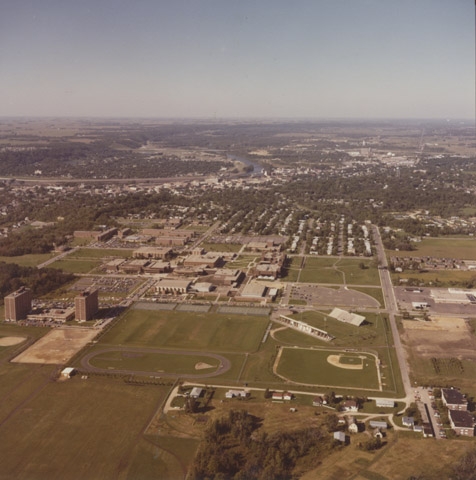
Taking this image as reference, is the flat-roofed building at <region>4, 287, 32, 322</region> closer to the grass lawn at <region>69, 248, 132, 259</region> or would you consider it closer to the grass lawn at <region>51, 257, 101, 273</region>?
the grass lawn at <region>51, 257, 101, 273</region>

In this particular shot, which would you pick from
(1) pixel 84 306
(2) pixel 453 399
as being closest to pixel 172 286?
(1) pixel 84 306

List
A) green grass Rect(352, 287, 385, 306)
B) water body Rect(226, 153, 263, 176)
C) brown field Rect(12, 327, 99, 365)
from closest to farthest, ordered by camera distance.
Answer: brown field Rect(12, 327, 99, 365)
green grass Rect(352, 287, 385, 306)
water body Rect(226, 153, 263, 176)

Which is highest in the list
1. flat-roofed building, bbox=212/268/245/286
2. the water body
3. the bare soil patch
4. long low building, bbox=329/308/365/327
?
the water body

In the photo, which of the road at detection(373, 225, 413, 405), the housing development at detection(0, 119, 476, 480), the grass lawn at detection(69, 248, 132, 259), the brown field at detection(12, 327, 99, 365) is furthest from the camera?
the grass lawn at detection(69, 248, 132, 259)

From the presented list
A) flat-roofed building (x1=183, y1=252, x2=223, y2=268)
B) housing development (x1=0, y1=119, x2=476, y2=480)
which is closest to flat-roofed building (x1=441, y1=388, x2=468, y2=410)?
housing development (x1=0, y1=119, x2=476, y2=480)

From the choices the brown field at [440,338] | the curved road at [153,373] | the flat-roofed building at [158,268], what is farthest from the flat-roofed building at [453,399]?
the flat-roofed building at [158,268]

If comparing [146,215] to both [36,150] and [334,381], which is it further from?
[36,150]

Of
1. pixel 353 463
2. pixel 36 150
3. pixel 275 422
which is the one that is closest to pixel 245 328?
pixel 275 422
